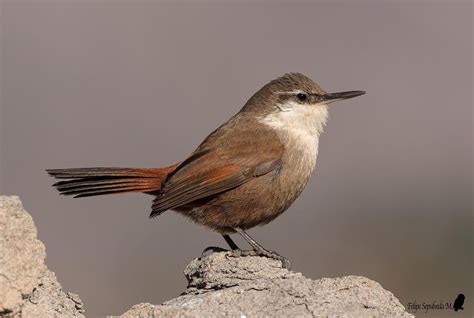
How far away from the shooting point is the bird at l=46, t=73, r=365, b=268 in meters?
9.88

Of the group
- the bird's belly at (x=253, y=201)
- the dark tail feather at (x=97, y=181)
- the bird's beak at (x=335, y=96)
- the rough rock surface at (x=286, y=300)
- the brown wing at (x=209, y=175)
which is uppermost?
the bird's beak at (x=335, y=96)

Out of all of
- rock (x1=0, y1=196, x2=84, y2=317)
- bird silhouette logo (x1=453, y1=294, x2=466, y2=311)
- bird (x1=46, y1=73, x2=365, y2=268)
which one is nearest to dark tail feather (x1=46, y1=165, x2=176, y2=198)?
bird (x1=46, y1=73, x2=365, y2=268)

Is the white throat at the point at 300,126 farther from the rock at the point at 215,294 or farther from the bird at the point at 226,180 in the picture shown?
the rock at the point at 215,294

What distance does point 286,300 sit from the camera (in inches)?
311

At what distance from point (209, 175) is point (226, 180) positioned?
0.13 metres

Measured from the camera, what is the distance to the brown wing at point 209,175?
32.0 ft

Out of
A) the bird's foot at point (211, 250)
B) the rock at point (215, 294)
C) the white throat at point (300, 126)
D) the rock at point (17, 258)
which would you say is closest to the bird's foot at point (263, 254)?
the bird's foot at point (211, 250)

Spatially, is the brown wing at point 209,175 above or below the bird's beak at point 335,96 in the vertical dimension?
below

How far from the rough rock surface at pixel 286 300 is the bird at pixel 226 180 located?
1.43 m

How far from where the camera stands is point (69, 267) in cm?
1543

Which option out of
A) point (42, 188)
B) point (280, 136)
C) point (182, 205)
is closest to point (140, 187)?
point (182, 205)

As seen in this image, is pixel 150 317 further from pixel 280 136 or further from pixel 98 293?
pixel 98 293

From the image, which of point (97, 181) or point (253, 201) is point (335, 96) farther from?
point (97, 181)

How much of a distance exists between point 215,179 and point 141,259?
248 inches
